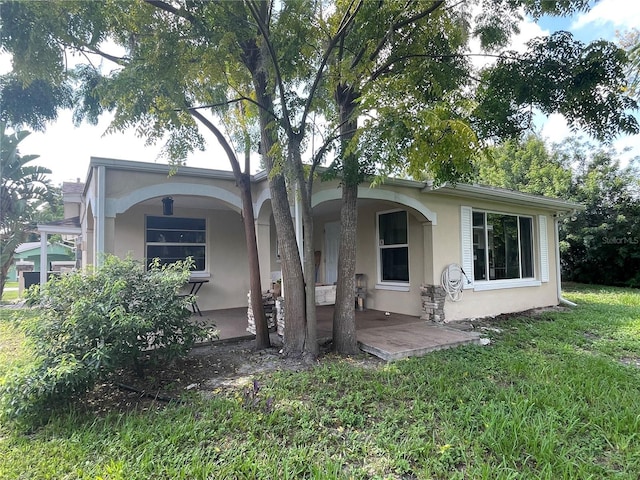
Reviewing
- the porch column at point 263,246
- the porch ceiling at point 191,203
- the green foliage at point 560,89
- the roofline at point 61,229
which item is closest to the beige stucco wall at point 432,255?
the porch column at point 263,246

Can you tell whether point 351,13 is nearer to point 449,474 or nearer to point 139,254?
point 449,474

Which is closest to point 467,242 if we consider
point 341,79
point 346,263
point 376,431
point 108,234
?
point 346,263

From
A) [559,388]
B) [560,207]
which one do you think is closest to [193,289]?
[559,388]

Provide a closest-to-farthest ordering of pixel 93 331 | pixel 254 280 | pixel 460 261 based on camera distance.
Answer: pixel 93 331 → pixel 254 280 → pixel 460 261

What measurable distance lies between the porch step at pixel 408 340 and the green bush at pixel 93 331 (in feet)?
8.33

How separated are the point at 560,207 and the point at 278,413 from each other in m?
9.60

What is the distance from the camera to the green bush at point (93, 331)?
10.2ft

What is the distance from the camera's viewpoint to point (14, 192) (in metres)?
13.3

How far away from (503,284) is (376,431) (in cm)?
685

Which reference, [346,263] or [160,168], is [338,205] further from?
[160,168]

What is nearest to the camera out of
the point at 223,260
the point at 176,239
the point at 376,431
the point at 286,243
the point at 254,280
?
the point at 376,431

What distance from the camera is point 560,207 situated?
949 centimetres

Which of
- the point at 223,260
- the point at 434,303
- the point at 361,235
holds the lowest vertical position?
the point at 434,303

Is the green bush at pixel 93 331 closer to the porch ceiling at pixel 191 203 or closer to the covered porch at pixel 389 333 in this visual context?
the covered porch at pixel 389 333
